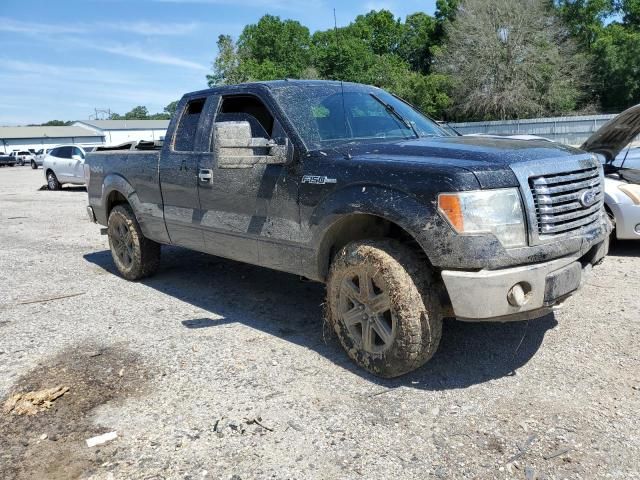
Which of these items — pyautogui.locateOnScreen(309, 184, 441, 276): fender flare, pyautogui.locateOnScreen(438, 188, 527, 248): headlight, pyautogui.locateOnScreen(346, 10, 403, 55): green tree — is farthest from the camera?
pyautogui.locateOnScreen(346, 10, 403, 55): green tree

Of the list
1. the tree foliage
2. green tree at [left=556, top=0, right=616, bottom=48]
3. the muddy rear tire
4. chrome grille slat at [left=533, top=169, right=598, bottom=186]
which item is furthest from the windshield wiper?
green tree at [left=556, top=0, right=616, bottom=48]

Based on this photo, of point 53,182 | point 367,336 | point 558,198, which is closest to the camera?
point 558,198

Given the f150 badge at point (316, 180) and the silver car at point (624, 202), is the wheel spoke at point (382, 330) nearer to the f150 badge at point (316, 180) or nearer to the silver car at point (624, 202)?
the f150 badge at point (316, 180)

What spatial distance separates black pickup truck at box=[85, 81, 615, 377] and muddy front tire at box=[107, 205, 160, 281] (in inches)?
43.6

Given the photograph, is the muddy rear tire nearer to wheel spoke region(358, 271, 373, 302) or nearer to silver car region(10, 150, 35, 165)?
wheel spoke region(358, 271, 373, 302)

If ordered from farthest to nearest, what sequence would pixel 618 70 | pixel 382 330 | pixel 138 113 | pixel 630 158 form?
1. pixel 138 113
2. pixel 618 70
3. pixel 630 158
4. pixel 382 330

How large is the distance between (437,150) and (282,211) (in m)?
1.26

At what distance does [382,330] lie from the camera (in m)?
3.70

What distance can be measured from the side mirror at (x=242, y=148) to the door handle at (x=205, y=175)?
0.89m

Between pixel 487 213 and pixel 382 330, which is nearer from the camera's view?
pixel 487 213

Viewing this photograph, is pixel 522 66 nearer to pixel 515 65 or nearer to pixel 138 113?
pixel 515 65

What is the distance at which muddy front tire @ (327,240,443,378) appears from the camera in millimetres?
3514

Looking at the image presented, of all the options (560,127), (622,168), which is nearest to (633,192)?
(622,168)

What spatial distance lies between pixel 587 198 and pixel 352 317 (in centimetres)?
170
